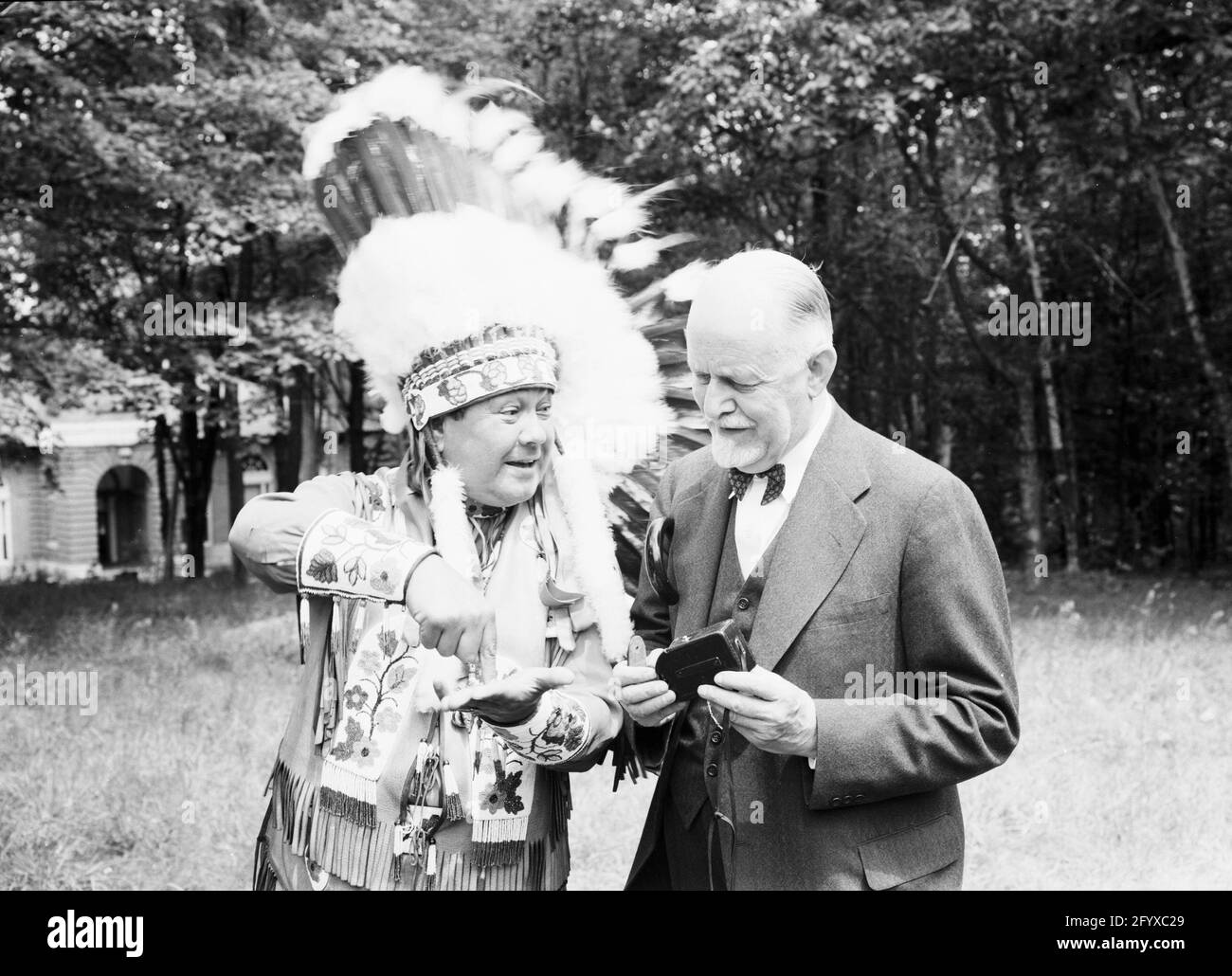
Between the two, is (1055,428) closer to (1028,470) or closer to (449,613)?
(1028,470)

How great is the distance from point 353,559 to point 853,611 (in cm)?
86

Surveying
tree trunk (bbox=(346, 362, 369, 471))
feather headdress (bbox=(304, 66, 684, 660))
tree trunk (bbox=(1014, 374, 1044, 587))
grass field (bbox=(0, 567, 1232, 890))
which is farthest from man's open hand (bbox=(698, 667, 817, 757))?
tree trunk (bbox=(346, 362, 369, 471))

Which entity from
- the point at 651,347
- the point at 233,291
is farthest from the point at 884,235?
the point at 651,347

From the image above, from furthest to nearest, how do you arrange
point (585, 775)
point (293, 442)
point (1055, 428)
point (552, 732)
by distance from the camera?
point (293, 442) < point (1055, 428) < point (585, 775) < point (552, 732)

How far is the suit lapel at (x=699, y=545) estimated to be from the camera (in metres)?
2.17

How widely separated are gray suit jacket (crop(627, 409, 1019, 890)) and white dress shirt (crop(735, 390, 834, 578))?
1.6 inches

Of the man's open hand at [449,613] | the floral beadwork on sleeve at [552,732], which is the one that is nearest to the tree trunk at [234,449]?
the floral beadwork on sleeve at [552,732]

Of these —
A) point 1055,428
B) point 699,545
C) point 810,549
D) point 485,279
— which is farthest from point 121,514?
point 810,549

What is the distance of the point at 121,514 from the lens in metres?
33.8

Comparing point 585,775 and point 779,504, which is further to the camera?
point 585,775

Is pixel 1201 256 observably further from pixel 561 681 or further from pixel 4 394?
pixel 561 681

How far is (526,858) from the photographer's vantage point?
2320 millimetres

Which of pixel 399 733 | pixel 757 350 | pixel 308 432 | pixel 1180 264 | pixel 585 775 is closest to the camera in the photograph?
pixel 757 350

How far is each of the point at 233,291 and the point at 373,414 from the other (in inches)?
188
